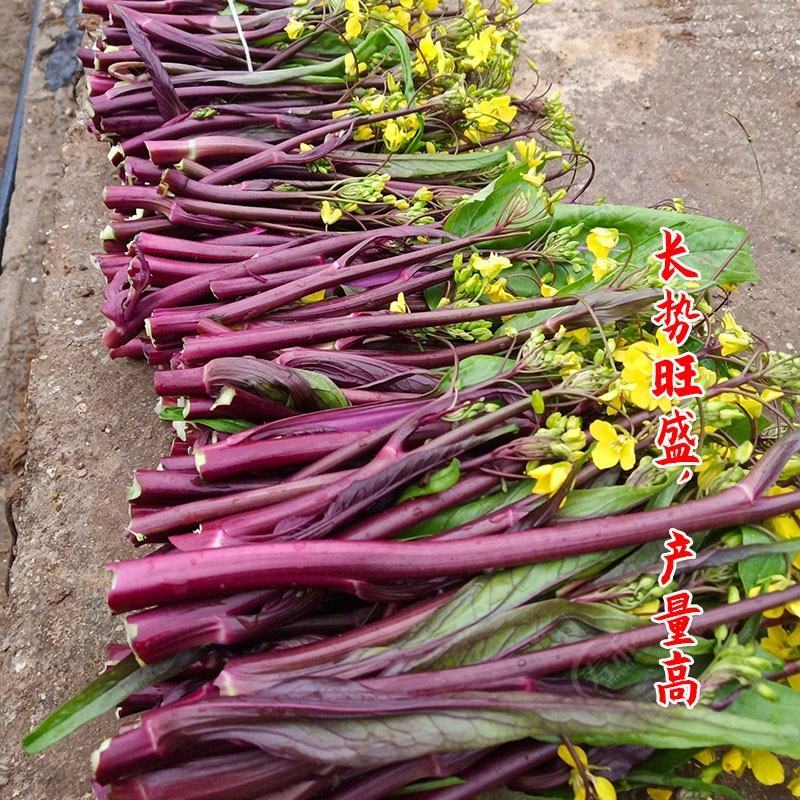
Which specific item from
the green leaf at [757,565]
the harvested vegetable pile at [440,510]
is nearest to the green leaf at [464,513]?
the harvested vegetable pile at [440,510]

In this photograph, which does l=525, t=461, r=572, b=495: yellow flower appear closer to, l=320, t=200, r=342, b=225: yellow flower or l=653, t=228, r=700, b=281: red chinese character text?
Answer: l=653, t=228, r=700, b=281: red chinese character text

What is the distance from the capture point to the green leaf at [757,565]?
1447 millimetres

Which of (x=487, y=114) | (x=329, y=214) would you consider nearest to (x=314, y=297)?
(x=329, y=214)

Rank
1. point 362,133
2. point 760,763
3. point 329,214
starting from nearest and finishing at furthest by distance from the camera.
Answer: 1. point 760,763
2. point 329,214
3. point 362,133

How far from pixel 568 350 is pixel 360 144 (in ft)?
3.77

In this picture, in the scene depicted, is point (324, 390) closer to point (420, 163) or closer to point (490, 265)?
point (490, 265)

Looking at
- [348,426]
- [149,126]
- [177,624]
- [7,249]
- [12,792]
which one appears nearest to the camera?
[177,624]

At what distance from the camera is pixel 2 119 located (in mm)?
3754

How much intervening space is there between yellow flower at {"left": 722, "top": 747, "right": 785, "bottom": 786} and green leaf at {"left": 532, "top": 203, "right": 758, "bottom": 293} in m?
1.15

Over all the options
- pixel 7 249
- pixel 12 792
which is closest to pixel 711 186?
pixel 7 249

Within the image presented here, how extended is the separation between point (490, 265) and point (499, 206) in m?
0.35

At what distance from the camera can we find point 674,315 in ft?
5.40

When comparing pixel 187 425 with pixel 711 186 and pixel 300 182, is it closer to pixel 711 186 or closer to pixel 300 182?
pixel 300 182

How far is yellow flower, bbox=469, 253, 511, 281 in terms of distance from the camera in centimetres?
179
